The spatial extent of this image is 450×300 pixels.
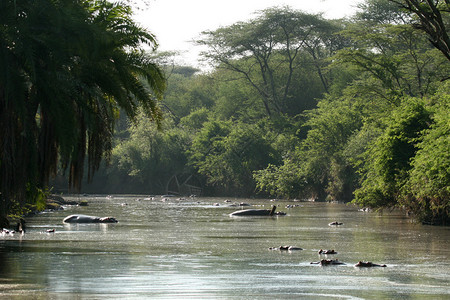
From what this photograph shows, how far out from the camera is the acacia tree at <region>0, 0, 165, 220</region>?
1223 centimetres

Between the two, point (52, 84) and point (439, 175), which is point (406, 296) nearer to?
point (52, 84)

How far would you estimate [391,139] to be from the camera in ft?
94.2

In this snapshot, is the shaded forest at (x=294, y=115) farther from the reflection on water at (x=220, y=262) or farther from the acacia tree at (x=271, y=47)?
the reflection on water at (x=220, y=262)

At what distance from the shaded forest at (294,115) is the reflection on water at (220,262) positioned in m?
8.41

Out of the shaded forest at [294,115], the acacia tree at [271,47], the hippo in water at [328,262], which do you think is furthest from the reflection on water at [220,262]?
the acacia tree at [271,47]

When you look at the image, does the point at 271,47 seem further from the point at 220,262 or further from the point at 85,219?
the point at 220,262

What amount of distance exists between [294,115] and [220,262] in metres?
49.7

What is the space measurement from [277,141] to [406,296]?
46189mm

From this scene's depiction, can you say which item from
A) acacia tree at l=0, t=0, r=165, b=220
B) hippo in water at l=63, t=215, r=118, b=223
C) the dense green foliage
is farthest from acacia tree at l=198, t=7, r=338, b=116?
acacia tree at l=0, t=0, r=165, b=220

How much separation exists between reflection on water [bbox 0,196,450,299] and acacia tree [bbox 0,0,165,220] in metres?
1.97

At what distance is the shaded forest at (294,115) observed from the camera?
39.3 metres

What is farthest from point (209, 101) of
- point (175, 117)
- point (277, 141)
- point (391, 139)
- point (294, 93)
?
point (391, 139)

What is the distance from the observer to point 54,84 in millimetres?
12344

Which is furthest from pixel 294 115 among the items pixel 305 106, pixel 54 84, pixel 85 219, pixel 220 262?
pixel 54 84
